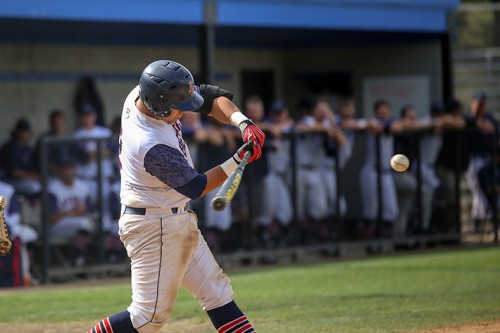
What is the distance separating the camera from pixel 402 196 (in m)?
13.2

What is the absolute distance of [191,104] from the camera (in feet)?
17.4

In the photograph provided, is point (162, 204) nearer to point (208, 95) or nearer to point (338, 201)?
point (208, 95)

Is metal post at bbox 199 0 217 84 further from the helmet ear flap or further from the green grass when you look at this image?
the helmet ear flap

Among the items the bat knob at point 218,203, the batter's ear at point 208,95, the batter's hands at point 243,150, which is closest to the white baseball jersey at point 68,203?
the batter's ear at point 208,95

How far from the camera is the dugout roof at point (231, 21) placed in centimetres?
1163

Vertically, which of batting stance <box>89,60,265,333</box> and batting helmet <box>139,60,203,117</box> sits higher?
batting helmet <box>139,60,203,117</box>

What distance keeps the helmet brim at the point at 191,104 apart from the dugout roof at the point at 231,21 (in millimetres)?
6205

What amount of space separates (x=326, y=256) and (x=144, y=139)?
26.3ft

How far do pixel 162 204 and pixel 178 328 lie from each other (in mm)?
2297

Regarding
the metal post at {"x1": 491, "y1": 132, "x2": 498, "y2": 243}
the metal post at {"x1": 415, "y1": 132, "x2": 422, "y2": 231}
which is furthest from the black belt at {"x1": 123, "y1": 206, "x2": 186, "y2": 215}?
the metal post at {"x1": 491, "y1": 132, "x2": 498, "y2": 243}

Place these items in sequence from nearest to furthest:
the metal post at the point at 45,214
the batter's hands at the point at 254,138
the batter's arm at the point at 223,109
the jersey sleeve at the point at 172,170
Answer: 1. the jersey sleeve at the point at 172,170
2. the batter's hands at the point at 254,138
3. the batter's arm at the point at 223,109
4. the metal post at the point at 45,214

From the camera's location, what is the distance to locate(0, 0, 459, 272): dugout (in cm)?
1230

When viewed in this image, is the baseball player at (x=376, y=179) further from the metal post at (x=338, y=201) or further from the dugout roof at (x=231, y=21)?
the dugout roof at (x=231, y=21)

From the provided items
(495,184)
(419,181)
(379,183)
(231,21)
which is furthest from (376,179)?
(231,21)
